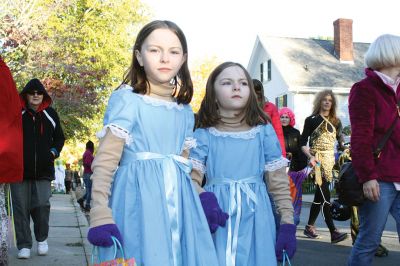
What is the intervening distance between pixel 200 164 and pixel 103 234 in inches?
42.0

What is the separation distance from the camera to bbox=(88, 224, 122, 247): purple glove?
2406 mm

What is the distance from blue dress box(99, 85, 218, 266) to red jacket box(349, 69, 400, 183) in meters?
1.43

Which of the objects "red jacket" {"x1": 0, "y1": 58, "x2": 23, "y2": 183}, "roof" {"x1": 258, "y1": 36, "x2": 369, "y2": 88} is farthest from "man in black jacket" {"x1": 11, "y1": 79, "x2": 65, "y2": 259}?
"roof" {"x1": 258, "y1": 36, "x2": 369, "y2": 88}

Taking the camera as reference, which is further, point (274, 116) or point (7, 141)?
point (274, 116)

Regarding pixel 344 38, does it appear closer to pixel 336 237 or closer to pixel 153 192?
pixel 336 237

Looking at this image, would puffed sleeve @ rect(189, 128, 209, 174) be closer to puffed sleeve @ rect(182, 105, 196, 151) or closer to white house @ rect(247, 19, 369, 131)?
puffed sleeve @ rect(182, 105, 196, 151)

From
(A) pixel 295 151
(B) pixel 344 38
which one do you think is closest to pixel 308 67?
(B) pixel 344 38

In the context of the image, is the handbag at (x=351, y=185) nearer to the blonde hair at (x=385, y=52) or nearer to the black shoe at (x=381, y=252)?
the blonde hair at (x=385, y=52)

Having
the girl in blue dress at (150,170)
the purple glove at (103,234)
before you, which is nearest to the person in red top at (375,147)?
the girl in blue dress at (150,170)

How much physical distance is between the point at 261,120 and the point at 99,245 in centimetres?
147

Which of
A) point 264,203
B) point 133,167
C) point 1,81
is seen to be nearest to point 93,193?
point 133,167

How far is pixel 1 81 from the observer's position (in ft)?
12.7

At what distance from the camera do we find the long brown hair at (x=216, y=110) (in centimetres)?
348

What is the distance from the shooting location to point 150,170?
107 inches
